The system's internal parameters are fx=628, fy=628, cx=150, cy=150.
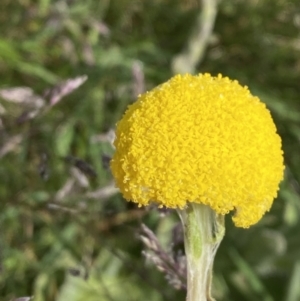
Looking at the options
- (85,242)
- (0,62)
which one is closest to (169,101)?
(85,242)

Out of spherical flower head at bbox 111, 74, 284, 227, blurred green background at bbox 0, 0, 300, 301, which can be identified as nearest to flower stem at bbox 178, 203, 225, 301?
spherical flower head at bbox 111, 74, 284, 227

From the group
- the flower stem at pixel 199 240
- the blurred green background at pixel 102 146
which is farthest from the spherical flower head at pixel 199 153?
the blurred green background at pixel 102 146

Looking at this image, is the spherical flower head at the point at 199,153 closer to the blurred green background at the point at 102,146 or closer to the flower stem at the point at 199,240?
the flower stem at the point at 199,240

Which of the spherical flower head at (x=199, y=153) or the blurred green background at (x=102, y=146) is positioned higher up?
the blurred green background at (x=102, y=146)

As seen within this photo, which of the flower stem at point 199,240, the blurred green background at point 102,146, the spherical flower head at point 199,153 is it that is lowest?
the flower stem at point 199,240

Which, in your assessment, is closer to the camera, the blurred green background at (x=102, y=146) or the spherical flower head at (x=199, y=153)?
the spherical flower head at (x=199, y=153)

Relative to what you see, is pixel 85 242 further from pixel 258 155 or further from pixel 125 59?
pixel 258 155

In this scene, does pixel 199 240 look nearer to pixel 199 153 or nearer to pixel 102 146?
pixel 199 153
